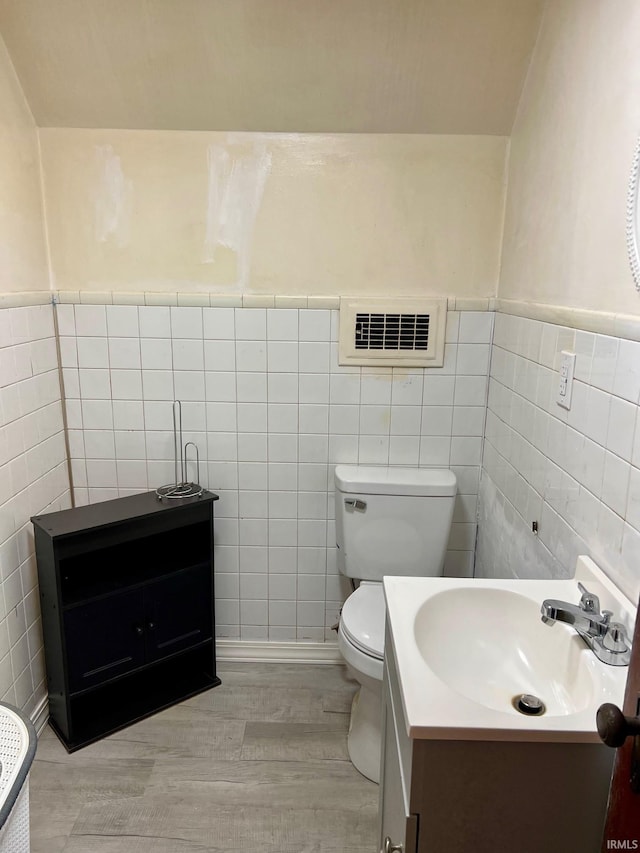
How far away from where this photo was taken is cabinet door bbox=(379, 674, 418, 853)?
0.97 meters

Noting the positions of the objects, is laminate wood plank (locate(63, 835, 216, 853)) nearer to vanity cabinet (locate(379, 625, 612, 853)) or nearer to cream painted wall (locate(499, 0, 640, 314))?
vanity cabinet (locate(379, 625, 612, 853))

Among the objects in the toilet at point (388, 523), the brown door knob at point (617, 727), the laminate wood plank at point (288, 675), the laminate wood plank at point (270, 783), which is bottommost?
the laminate wood plank at point (288, 675)

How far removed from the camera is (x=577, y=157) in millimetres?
1428

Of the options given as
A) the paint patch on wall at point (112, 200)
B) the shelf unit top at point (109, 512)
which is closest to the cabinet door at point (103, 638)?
the shelf unit top at point (109, 512)

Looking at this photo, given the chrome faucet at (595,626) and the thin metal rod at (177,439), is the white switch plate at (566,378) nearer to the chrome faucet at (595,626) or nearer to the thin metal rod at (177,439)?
the chrome faucet at (595,626)

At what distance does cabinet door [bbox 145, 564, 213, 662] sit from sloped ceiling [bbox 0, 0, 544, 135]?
5.28 feet

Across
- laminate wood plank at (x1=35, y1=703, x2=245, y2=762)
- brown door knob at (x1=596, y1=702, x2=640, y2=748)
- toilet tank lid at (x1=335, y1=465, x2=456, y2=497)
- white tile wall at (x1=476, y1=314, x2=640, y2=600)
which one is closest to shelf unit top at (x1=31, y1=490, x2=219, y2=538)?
toilet tank lid at (x1=335, y1=465, x2=456, y2=497)

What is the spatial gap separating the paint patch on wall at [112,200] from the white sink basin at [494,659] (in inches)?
62.5

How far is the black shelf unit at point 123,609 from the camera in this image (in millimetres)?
1952

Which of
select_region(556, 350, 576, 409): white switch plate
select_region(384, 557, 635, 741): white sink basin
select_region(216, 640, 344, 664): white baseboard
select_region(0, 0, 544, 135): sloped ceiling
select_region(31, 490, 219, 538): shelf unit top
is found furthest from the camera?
select_region(216, 640, 344, 664): white baseboard

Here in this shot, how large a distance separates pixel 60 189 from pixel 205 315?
26.1 inches

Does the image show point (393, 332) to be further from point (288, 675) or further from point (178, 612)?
point (288, 675)

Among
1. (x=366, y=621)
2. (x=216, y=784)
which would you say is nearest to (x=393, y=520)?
(x=366, y=621)

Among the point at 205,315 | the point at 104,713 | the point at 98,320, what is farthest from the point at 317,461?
the point at 104,713
